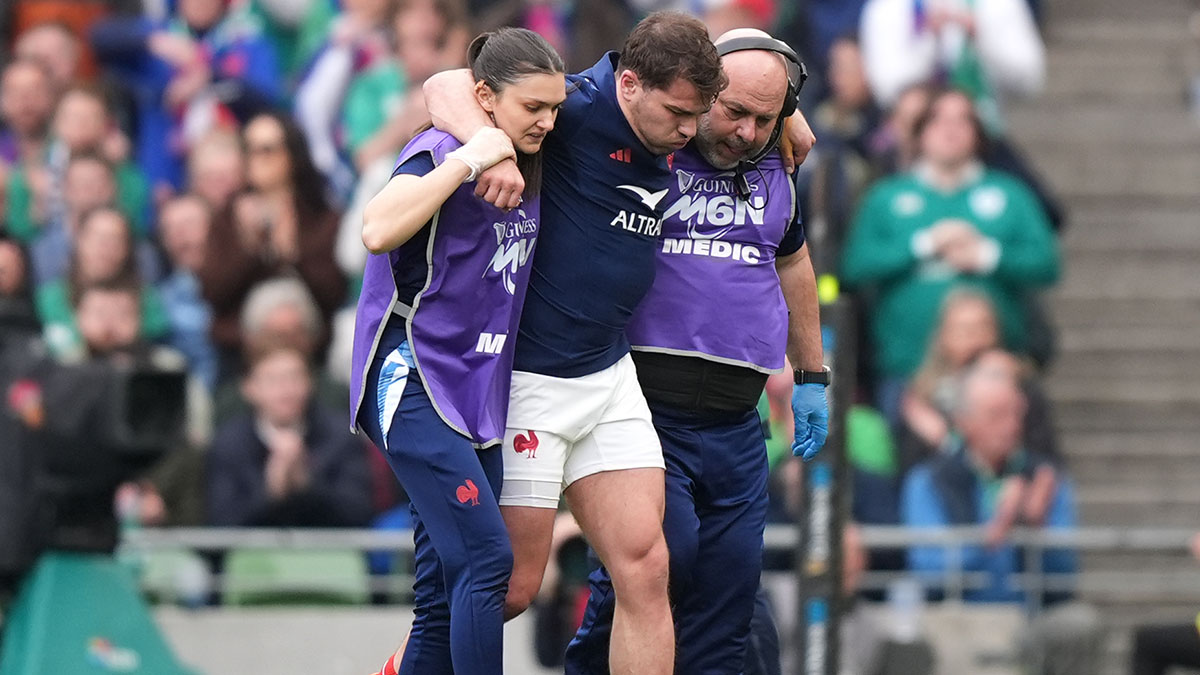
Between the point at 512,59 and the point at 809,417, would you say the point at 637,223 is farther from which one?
the point at 809,417

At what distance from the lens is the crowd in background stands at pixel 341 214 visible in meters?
11.2

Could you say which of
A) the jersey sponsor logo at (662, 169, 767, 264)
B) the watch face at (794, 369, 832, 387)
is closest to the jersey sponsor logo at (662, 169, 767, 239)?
the jersey sponsor logo at (662, 169, 767, 264)

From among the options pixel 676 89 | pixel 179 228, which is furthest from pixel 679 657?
pixel 179 228

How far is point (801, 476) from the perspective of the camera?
30.1ft

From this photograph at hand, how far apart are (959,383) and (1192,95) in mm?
4239

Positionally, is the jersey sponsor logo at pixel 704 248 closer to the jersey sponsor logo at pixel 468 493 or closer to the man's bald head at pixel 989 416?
the jersey sponsor logo at pixel 468 493

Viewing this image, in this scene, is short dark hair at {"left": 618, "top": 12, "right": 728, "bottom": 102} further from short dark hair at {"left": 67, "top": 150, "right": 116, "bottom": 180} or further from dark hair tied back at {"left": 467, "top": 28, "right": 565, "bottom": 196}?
short dark hair at {"left": 67, "top": 150, "right": 116, "bottom": 180}

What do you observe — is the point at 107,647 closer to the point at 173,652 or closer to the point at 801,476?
the point at 173,652

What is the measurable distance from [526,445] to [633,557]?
455 millimetres

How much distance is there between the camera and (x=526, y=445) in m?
6.92

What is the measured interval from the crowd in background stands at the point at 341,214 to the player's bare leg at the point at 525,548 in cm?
363

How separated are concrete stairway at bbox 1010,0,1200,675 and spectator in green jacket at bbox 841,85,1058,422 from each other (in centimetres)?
138

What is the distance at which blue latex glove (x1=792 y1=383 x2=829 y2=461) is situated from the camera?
25.3 feet

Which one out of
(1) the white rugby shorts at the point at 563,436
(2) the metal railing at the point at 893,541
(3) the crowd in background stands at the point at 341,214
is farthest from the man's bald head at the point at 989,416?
(1) the white rugby shorts at the point at 563,436
